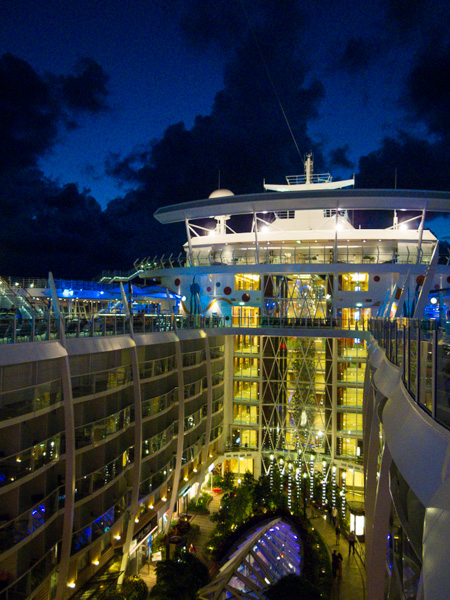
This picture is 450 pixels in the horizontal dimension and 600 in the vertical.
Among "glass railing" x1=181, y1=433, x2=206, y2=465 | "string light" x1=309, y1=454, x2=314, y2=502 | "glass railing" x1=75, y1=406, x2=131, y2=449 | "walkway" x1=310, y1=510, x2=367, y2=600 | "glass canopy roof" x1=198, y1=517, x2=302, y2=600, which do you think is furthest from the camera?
"string light" x1=309, y1=454, x2=314, y2=502

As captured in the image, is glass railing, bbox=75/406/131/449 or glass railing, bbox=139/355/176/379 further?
glass railing, bbox=139/355/176/379

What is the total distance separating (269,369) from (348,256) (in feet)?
30.8

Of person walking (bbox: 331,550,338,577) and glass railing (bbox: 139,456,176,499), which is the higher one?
glass railing (bbox: 139,456,176,499)

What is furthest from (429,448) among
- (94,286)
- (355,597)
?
(94,286)

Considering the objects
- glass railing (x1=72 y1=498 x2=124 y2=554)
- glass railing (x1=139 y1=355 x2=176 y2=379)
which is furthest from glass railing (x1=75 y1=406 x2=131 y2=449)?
glass railing (x1=72 y1=498 x2=124 y2=554)

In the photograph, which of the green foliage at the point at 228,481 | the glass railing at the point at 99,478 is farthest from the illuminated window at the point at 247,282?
the glass railing at the point at 99,478

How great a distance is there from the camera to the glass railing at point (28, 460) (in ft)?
34.8

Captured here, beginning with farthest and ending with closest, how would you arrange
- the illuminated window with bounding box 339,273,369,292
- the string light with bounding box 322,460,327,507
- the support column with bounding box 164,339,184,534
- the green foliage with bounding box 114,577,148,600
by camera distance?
the illuminated window with bounding box 339,273,369,292 → the string light with bounding box 322,460,327,507 → the support column with bounding box 164,339,184,534 → the green foliage with bounding box 114,577,148,600

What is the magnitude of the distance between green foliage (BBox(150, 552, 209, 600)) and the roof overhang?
21.0 metres

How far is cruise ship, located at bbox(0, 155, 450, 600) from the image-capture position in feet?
17.5

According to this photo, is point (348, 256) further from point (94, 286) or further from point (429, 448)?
point (429, 448)

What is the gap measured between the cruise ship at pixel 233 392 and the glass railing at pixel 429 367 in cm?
3

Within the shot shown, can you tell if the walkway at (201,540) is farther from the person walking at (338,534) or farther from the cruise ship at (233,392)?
the person walking at (338,534)

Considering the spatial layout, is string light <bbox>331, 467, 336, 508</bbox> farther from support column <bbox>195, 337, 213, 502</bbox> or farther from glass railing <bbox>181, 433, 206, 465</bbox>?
glass railing <bbox>181, 433, 206, 465</bbox>
